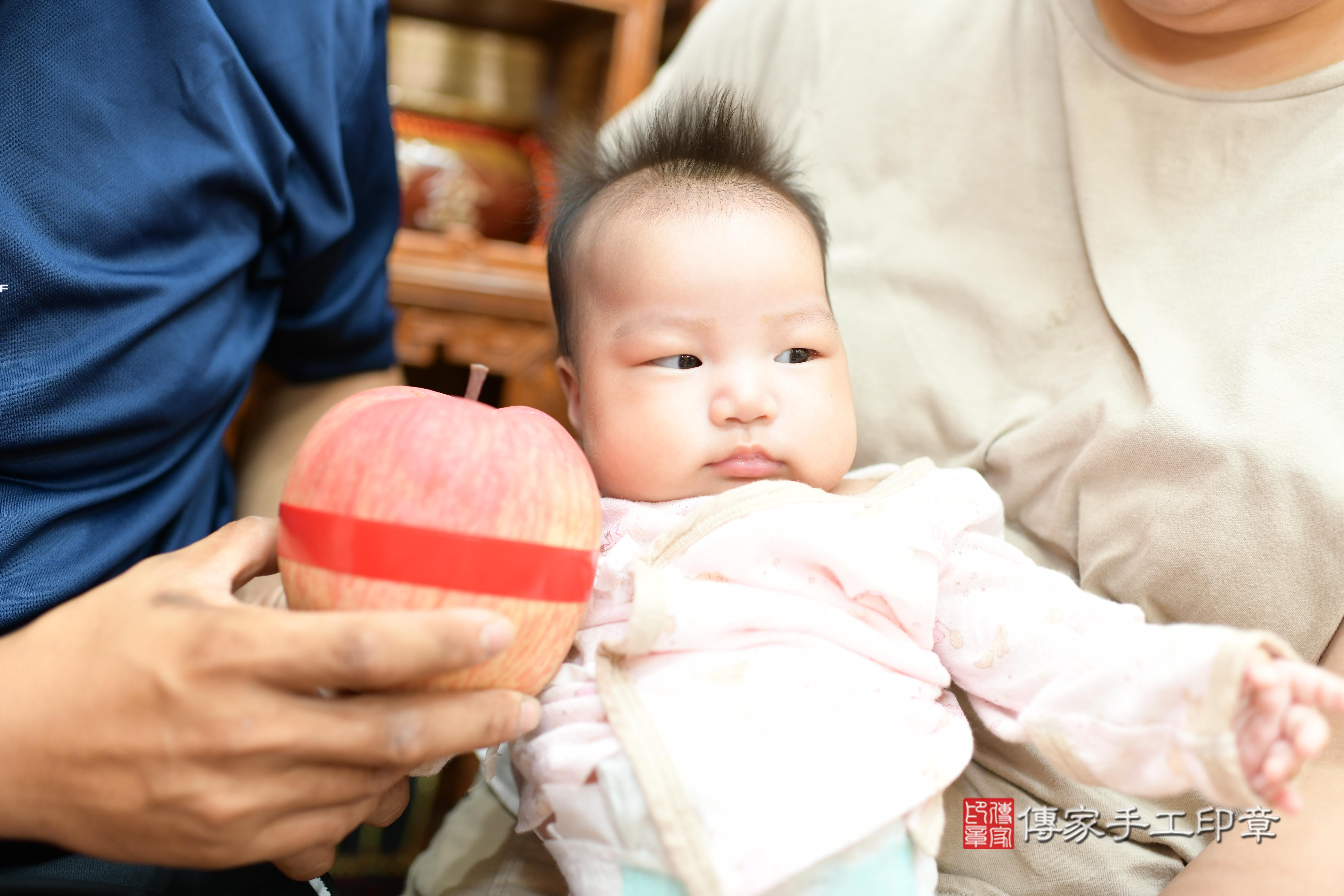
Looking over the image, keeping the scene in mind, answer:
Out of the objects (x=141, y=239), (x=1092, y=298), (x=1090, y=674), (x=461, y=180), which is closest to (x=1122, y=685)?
(x=1090, y=674)

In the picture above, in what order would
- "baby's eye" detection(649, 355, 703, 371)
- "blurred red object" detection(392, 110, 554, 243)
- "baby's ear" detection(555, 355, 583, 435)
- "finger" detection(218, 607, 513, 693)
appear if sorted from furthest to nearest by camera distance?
"blurred red object" detection(392, 110, 554, 243) < "baby's ear" detection(555, 355, 583, 435) < "baby's eye" detection(649, 355, 703, 371) < "finger" detection(218, 607, 513, 693)

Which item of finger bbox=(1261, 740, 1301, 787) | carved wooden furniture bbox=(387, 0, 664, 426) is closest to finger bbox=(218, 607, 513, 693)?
finger bbox=(1261, 740, 1301, 787)

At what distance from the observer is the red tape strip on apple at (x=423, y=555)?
1.80ft

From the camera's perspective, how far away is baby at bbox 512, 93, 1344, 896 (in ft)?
1.99

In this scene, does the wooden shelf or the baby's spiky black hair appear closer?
the baby's spiky black hair

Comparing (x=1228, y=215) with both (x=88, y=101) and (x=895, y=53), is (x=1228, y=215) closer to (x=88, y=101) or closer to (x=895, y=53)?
(x=895, y=53)

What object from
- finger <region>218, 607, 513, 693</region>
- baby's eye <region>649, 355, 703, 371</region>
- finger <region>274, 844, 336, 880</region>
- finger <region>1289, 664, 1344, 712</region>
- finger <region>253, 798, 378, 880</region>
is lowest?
finger <region>274, 844, 336, 880</region>

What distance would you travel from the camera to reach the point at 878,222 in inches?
40.9

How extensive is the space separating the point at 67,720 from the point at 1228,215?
3.27ft

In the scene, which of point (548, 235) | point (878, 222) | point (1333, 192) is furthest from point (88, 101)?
point (1333, 192)

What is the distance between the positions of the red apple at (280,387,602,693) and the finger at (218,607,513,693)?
0.04 meters

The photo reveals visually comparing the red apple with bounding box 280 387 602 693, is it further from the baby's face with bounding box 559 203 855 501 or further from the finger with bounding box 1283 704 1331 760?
the finger with bounding box 1283 704 1331 760

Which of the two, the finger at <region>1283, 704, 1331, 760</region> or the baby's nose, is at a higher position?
the finger at <region>1283, 704, 1331, 760</region>

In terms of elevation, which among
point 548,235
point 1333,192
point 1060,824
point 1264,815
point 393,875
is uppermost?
point 1333,192
